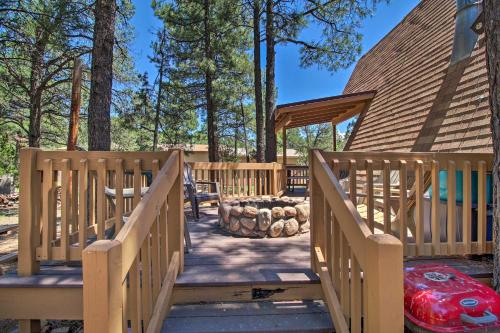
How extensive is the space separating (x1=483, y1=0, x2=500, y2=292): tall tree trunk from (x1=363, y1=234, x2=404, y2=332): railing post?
1337mm

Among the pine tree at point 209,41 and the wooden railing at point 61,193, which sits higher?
the pine tree at point 209,41

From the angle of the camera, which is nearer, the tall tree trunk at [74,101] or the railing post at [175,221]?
the railing post at [175,221]

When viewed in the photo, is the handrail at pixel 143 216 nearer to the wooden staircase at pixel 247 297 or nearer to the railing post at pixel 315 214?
the wooden staircase at pixel 247 297

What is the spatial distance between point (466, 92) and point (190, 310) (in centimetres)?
456

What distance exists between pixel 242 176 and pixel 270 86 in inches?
110

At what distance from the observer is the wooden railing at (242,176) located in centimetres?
721

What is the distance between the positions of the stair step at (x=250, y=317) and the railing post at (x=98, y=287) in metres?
0.79

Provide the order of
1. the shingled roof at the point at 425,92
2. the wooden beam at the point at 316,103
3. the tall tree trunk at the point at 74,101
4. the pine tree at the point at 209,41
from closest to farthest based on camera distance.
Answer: the tall tree trunk at the point at 74,101 < the shingled roof at the point at 425,92 < the wooden beam at the point at 316,103 < the pine tree at the point at 209,41

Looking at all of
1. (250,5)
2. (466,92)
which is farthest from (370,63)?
(466,92)

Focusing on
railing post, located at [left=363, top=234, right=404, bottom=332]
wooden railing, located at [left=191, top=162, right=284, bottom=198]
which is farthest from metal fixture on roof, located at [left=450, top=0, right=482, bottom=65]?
railing post, located at [left=363, top=234, right=404, bottom=332]

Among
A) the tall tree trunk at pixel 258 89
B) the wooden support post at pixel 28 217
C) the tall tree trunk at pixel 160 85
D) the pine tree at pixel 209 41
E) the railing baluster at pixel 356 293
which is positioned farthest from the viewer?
the tall tree trunk at pixel 160 85

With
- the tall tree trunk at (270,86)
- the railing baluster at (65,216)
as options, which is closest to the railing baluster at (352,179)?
the railing baluster at (65,216)

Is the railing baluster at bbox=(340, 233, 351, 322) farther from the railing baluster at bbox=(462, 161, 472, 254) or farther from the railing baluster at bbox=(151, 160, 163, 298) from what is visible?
the railing baluster at bbox=(462, 161, 472, 254)

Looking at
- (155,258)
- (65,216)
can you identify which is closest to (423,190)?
(155,258)
